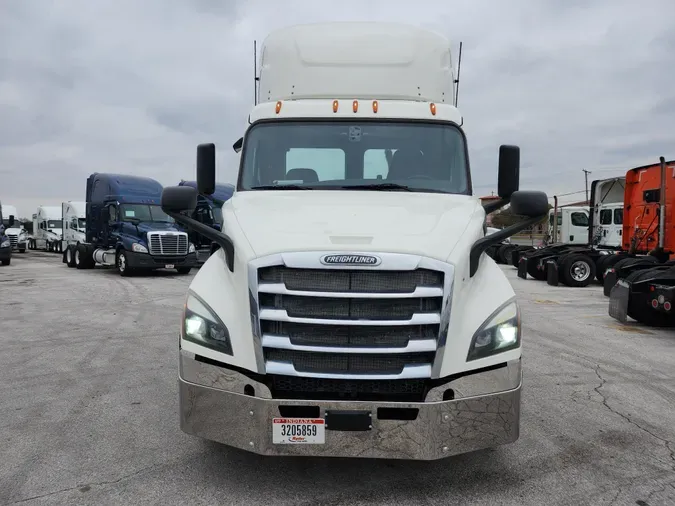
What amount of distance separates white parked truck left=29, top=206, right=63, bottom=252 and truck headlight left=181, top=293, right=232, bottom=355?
41.0 m

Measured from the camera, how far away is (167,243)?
19844 mm

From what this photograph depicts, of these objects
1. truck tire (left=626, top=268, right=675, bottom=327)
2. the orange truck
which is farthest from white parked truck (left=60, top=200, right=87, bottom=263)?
truck tire (left=626, top=268, right=675, bottom=327)

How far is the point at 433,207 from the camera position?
4430mm

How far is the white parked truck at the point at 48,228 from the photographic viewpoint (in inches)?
1624

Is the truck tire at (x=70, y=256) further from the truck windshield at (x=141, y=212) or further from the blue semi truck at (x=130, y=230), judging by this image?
the truck windshield at (x=141, y=212)

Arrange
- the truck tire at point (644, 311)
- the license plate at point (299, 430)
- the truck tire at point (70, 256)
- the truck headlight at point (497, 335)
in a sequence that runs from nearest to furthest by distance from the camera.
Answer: the license plate at point (299, 430)
the truck headlight at point (497, 335)
the truck tire at point (644, 311)
the truck tire at point (70, 256)

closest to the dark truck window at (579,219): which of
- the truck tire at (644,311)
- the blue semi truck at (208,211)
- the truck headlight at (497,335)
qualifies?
the blue semi truck at (208,211)

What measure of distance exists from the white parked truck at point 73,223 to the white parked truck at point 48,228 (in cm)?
1285

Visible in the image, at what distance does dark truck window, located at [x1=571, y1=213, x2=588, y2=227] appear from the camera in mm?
24216

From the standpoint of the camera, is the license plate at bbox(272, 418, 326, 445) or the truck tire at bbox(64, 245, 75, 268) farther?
the truck tire at bbox(64, 245, 75, 268)

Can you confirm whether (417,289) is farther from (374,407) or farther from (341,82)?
(341,82)

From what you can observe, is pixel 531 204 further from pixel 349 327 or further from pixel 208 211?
pixel 208 211

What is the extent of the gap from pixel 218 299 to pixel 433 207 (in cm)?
174

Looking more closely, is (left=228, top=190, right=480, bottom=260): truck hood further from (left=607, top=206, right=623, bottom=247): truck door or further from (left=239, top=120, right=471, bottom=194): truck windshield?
(left=607, top=206, right=623, bottom=247): truck door
